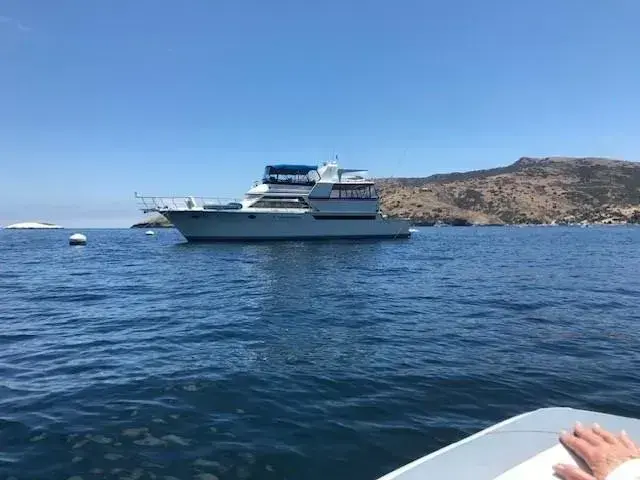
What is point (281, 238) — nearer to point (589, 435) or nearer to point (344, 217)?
A: point (344, 217)

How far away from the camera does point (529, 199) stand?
16712 centimetres

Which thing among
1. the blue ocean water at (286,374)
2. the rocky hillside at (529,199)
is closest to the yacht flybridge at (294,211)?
the blue ocean water at (286,374)

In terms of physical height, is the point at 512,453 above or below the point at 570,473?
below

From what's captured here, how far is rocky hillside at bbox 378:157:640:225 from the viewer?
147m

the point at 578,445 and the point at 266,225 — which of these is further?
the point at 266,225

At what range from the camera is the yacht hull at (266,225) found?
4634 cm

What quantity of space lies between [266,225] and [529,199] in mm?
142746

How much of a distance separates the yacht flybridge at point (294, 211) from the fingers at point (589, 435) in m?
44.3

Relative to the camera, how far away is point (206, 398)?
6.82 meters

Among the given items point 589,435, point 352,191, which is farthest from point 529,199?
point 589,435

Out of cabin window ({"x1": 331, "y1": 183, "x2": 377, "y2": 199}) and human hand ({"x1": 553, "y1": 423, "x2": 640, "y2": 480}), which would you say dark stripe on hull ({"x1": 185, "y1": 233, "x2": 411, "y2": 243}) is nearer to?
cabin window ({"x1": 331, "y1": 183, "x2": 377, "y2": 199})

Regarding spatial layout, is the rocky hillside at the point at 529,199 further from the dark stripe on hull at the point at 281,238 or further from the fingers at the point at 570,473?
the fingers at the point at 570,473

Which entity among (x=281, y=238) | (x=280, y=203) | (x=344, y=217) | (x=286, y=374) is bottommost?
(x=286, y=374)

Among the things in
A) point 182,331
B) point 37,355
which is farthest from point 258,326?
point 37,355
